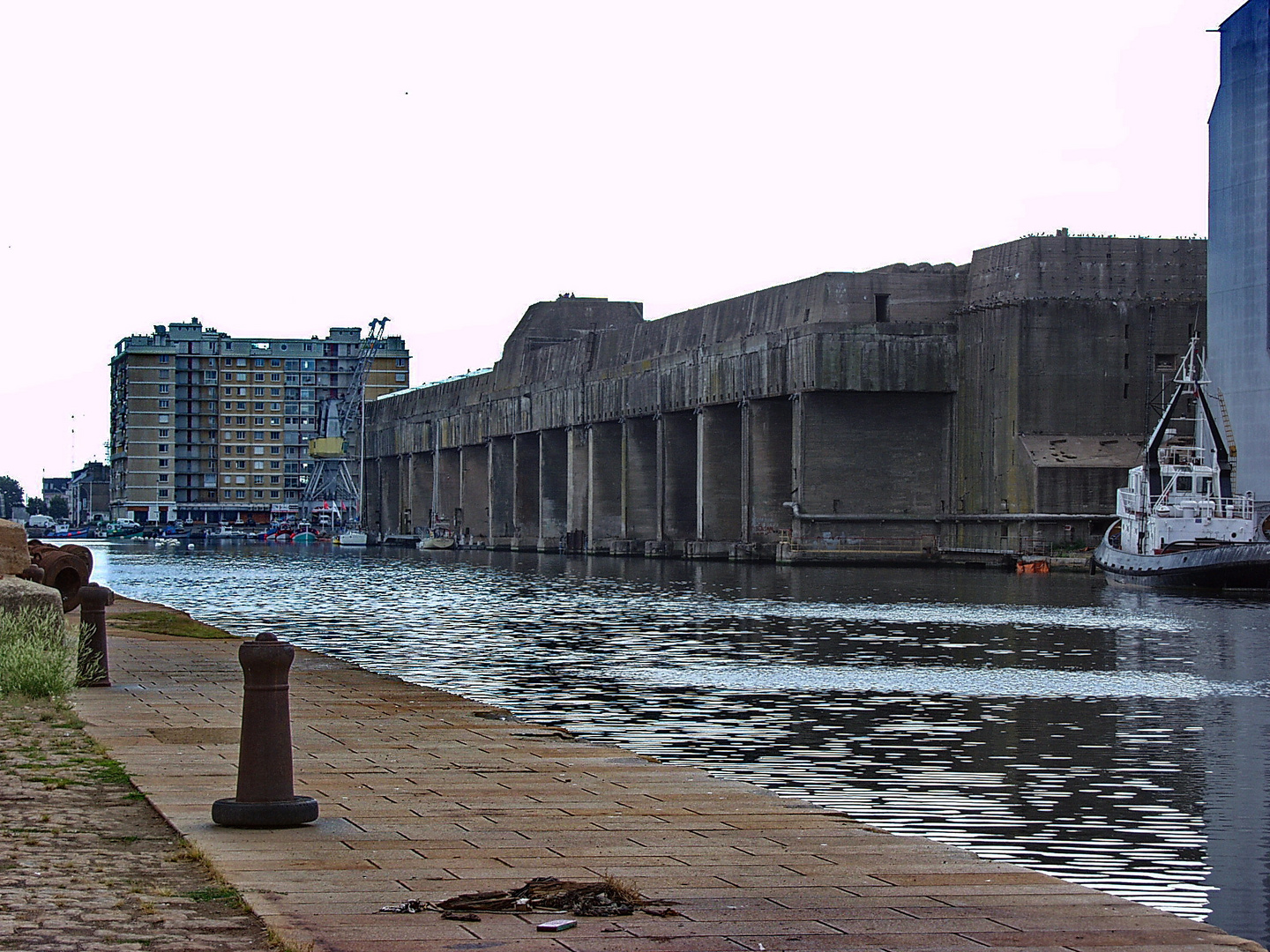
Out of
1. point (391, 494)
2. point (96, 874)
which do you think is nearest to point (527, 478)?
point (391, 494)

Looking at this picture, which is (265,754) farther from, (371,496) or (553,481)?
(371,496)

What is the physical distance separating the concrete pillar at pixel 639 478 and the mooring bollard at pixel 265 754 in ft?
342

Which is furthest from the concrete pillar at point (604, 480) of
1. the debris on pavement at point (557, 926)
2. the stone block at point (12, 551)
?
the debris on pavement at point (557, 926)

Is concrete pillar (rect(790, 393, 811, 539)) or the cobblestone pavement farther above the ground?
concrete pillar (rect(790, 393, 811, 539))

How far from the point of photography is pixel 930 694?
2428 cm

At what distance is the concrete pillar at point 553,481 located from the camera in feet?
434

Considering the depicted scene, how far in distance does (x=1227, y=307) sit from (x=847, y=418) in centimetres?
2184

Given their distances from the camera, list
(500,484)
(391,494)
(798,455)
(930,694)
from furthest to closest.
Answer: (391,494), (500,484), (798,455), (930,694)

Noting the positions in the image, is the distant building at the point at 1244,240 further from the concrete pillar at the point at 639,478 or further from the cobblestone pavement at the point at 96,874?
the cobblestone pavement at the point at 96,874

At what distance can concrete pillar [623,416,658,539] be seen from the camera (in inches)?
4542

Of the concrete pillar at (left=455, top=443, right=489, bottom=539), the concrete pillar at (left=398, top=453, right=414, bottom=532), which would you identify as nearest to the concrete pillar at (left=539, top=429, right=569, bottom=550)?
the concrete pillar at (left=455, top=443, right=489, bottom=539)

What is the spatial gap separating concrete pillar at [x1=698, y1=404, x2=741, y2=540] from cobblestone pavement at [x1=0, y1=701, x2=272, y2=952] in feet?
298

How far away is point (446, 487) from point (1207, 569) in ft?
344

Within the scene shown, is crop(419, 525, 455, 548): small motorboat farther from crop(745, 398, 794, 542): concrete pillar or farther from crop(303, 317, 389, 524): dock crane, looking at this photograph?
crop(745, 398, 794, 542): concrete pillar
